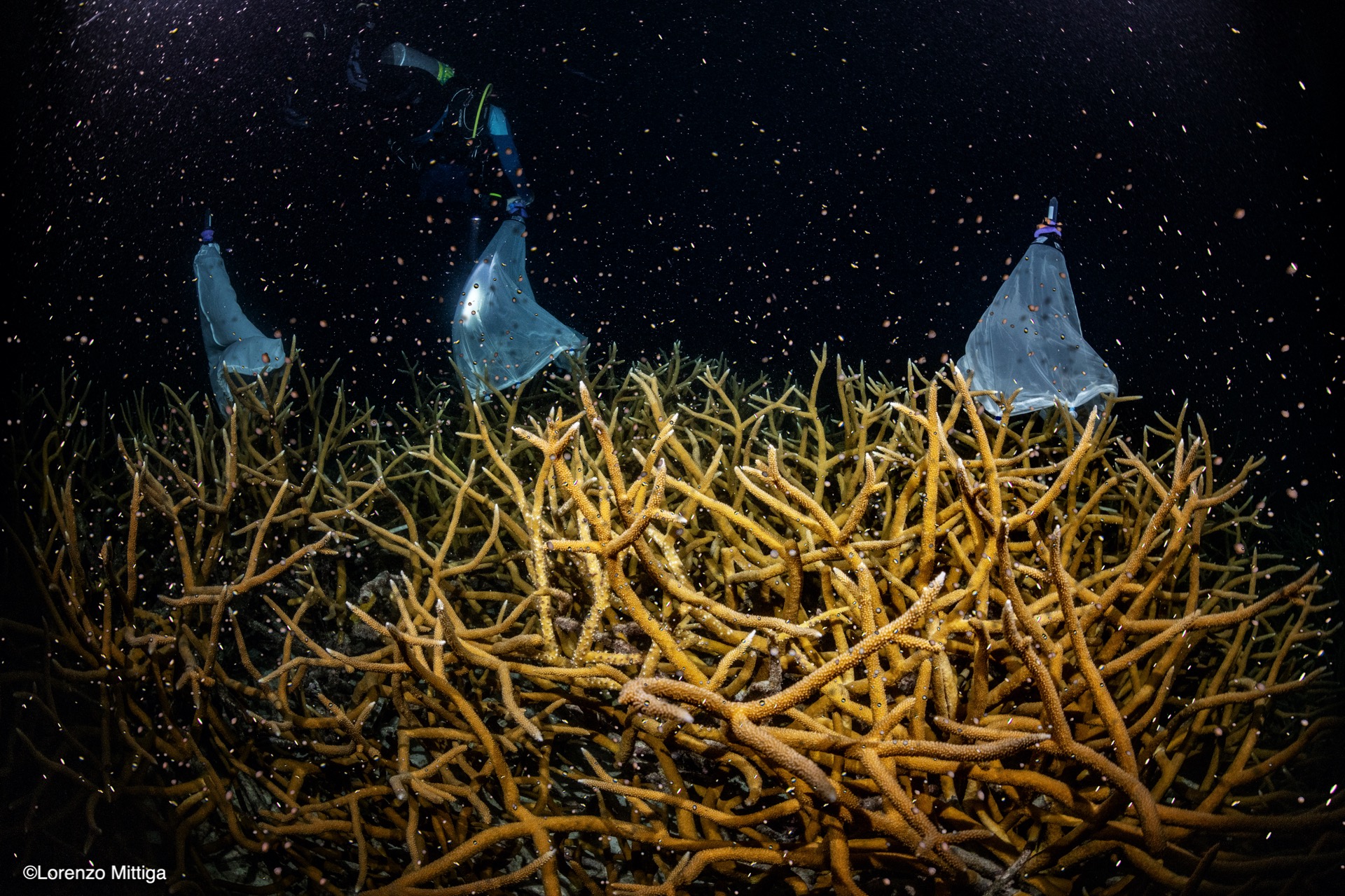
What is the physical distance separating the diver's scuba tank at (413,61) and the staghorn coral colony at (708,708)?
2.03 metres

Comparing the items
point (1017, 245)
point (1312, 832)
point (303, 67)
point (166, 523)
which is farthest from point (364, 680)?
point (1017, 245)

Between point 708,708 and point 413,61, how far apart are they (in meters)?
2.80

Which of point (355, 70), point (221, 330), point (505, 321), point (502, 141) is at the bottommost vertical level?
point (505, 321)

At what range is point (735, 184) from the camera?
489 centimetres

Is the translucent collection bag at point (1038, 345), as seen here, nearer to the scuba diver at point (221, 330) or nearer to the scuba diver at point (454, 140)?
the scuba diver at point (454, 140)

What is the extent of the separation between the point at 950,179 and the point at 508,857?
3.94m

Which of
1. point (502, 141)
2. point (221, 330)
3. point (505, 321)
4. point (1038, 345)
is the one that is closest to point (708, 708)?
point (1038, 345)

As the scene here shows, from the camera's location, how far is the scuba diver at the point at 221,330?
216cm

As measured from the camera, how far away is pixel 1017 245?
11.4 feet

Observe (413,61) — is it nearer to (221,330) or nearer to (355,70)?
(355,70)

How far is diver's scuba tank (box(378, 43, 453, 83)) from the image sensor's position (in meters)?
2.41

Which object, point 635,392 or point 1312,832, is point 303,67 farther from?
point 1312,832

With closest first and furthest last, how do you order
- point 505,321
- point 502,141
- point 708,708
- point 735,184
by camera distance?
point 708,708, point 502,141, point 505,321, point 735,184

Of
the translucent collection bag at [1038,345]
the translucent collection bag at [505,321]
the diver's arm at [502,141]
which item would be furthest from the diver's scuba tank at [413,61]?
the translucent collection bag at [1038,345]
